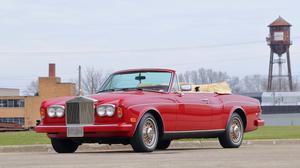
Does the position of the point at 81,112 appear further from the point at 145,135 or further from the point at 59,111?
the point at 145,135

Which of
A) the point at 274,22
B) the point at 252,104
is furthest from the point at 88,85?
the point at 252,104

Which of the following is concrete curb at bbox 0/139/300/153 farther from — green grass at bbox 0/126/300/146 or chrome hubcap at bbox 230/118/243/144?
chrome hubcap at bbox 230/118/243/144

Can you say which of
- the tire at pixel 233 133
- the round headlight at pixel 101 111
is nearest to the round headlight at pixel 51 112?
the round headlight at pixel 101 111

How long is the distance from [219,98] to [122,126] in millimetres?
3255

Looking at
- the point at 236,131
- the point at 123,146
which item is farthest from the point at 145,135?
the point at 123,146

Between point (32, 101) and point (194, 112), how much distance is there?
80.5 metres

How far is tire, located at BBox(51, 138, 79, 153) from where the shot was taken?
1298 cm

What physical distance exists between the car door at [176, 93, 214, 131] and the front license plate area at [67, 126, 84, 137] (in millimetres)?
1989

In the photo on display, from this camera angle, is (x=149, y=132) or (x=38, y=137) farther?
(x=38, y=137)

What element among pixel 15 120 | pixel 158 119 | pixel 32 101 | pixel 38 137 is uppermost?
pixel 158 119

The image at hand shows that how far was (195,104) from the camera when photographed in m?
13.8

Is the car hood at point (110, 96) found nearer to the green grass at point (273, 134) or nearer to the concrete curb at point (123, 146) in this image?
the concrete curb at point (123, 146)

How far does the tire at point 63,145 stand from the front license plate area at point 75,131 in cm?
72

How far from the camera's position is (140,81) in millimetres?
13680
